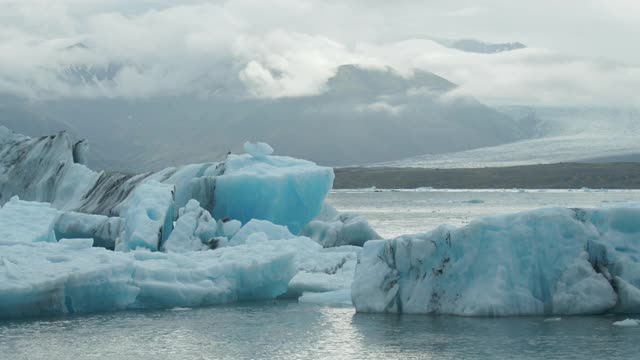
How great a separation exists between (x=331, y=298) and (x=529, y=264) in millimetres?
4631

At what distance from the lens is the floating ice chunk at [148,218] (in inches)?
925

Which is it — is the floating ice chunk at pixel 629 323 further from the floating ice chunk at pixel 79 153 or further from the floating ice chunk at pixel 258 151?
the floating ice chunk at pixel 79 153

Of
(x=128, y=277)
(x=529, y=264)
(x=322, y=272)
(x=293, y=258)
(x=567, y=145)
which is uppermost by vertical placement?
(x=567, y=145)

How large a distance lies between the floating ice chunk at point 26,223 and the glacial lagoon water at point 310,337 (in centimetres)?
385

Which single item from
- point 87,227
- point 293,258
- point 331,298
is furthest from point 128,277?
point 87,227

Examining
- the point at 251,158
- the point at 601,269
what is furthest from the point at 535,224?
the point at 251,158

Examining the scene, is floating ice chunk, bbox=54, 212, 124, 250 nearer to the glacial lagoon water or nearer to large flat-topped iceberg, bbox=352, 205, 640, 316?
the glacial lagoon water

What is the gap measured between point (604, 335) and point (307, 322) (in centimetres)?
504

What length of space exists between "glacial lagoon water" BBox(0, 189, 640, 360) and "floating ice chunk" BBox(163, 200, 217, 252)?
5156mm

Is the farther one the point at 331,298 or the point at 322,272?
the point at 322,272

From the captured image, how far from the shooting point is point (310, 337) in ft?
53.9

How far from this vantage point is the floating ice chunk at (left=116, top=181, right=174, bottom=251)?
77.1 feet

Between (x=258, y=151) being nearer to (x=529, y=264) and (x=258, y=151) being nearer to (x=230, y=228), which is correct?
(x=230, y=228)

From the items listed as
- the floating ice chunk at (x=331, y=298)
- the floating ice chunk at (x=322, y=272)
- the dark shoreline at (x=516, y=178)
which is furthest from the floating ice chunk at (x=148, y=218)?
the dark shoreline at (x=516, y=178)
